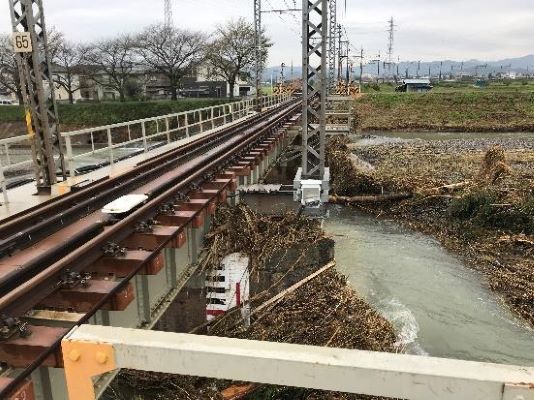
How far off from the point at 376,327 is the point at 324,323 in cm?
123

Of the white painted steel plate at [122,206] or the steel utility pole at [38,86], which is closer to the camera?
the white painted steel plate at [122,206]

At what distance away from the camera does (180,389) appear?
6.70m

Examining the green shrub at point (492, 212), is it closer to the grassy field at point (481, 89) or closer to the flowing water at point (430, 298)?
the flowing water at point (430, 298)

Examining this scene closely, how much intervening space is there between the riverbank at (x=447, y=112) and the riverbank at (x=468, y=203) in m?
25.5

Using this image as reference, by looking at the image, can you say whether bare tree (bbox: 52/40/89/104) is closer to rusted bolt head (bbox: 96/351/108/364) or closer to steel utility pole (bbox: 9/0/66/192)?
steel utility pole (bbox: 9/0/66/192)

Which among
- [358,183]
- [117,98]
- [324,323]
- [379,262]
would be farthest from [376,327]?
[117,98]

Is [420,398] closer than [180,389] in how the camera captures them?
Yes

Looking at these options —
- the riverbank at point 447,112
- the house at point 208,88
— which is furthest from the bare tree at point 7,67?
the riverbank at point 447,112

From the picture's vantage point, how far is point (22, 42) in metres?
9.78

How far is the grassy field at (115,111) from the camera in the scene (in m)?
64.6

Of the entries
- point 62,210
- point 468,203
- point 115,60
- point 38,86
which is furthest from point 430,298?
point 115,60

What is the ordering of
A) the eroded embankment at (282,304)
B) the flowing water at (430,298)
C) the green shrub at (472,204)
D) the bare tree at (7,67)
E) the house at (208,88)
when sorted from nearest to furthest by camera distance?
the eroded embankment at (282,304) < the flowing water at (430,298) < the green shrub at (472,204) < the bare tree at (7,67) < the house at (208,88)

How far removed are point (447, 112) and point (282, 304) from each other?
2175 inches

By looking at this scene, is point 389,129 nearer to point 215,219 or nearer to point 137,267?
point 215,219
